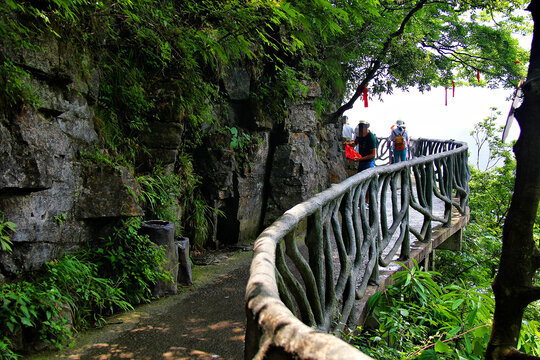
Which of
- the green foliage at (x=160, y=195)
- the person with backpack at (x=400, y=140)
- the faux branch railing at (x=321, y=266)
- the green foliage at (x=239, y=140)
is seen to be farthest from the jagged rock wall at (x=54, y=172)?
the person with backpack at (x=400, y=140)

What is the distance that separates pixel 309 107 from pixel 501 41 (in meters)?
8.92

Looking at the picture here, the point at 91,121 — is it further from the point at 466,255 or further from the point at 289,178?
the point at 466,255

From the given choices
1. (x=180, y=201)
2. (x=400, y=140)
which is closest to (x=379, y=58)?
(x=400, y=140)

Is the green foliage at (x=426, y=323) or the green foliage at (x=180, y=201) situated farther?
the green foliage at (x=180, y=201)

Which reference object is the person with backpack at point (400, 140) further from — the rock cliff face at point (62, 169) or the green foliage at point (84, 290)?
the green foliage at point (84, 290)

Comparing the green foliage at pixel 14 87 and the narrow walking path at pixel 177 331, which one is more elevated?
the green foliage at pixel 14 87

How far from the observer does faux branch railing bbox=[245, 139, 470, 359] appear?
1.04m

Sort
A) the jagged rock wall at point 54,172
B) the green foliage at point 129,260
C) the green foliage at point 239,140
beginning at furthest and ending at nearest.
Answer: the green foliage at point 239,140, the green foliage at point 129,260, the jagged rock wall at point 54,172

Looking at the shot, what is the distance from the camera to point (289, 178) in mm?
8805

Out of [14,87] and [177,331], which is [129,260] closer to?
[177,331]

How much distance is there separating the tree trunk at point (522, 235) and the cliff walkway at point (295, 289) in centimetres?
100

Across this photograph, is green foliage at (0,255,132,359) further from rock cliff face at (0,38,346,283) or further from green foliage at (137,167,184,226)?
green foliage at (137,167,184,226)

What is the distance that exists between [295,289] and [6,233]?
2993 mm

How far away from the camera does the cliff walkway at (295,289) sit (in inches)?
45.4
